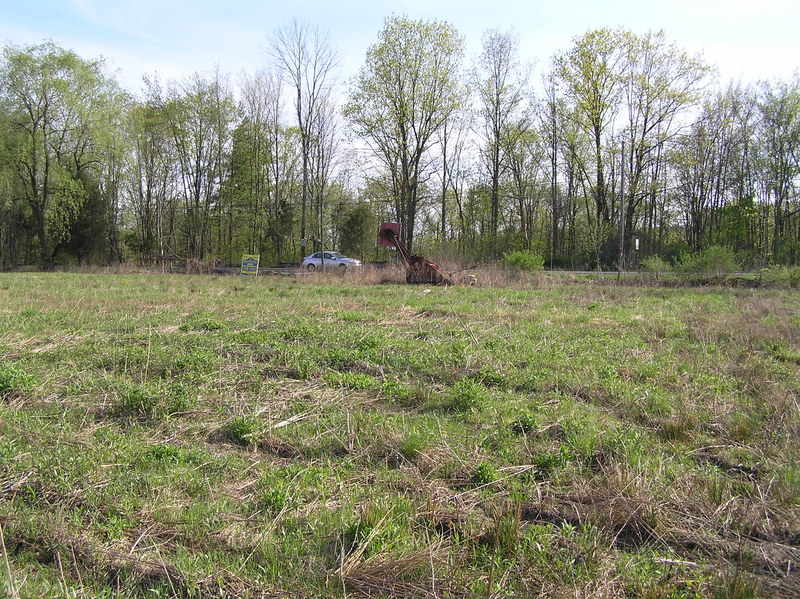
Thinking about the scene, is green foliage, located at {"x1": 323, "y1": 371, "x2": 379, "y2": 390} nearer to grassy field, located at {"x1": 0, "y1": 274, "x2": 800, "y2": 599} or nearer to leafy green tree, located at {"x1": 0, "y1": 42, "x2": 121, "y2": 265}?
grassy field, located at {"x1": 0, "y1": 274, "x2": 800, "y2": 599}

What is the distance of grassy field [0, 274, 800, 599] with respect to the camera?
241cm

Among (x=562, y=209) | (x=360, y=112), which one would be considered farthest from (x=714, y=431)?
(x=562, y=209)

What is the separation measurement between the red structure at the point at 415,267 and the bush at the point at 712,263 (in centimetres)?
986

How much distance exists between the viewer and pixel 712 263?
64.5ft

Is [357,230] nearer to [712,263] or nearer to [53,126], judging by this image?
[53,126]

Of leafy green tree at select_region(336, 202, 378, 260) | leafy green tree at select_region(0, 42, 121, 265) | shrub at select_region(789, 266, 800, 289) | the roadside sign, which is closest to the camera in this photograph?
shrub at select_region(789, 266, 800, 289)

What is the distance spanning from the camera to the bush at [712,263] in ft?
64.3

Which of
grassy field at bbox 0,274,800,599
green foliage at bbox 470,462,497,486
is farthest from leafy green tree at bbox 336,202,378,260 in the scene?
green foliage at bbox 470,462,497,486

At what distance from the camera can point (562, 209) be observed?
4038 cm

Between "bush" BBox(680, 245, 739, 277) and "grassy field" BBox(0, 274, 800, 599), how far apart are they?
549 inches

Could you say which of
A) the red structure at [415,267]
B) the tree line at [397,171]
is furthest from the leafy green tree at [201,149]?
the red structure at [415,267]

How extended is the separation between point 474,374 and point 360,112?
101ft

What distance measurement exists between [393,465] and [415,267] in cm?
1581

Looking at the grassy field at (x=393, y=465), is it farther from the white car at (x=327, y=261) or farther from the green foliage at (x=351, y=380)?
the white car at (x=327, y=261)
